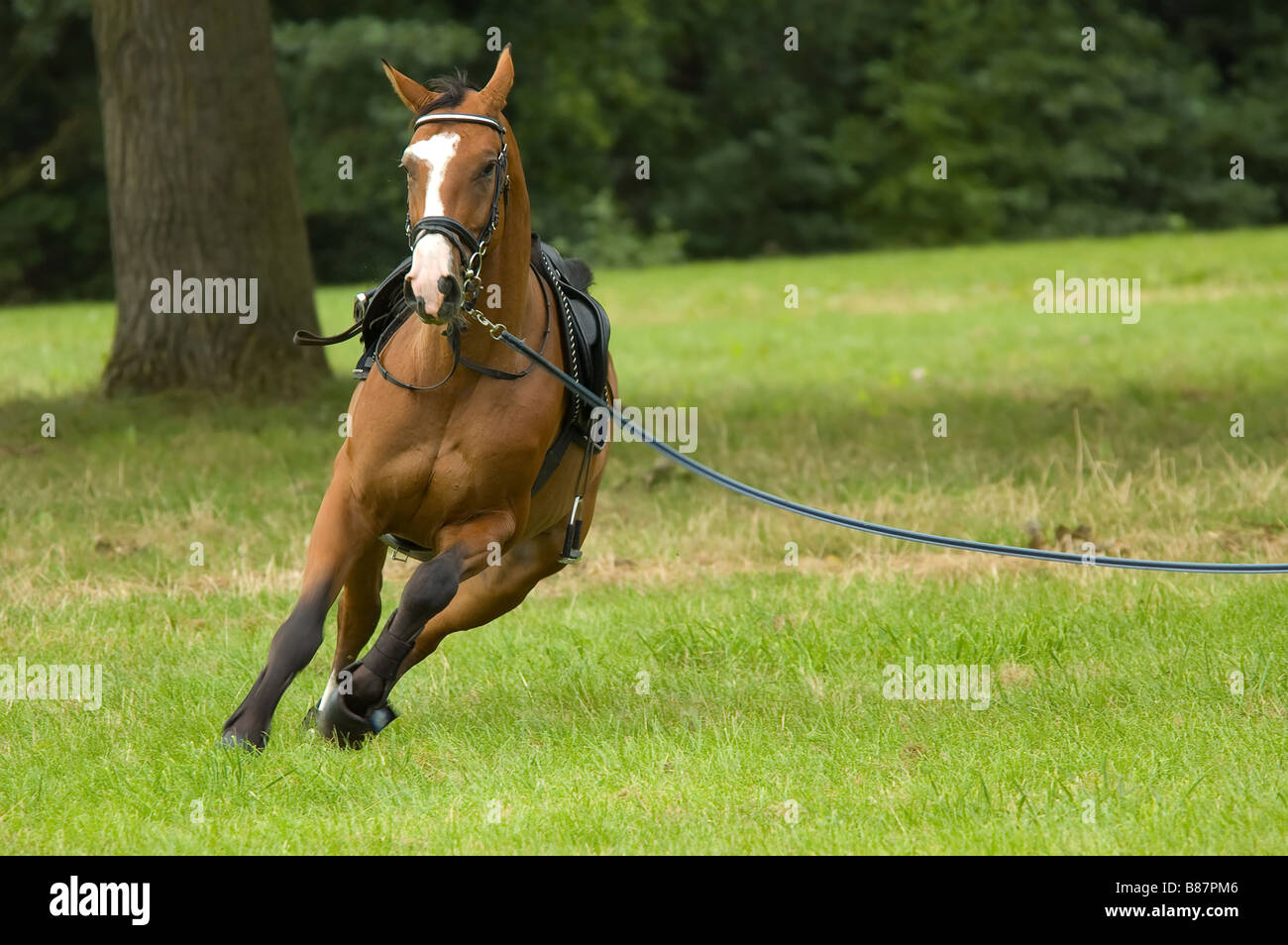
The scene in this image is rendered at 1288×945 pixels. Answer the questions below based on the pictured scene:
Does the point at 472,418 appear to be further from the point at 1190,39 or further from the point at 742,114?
the point at 1190,39

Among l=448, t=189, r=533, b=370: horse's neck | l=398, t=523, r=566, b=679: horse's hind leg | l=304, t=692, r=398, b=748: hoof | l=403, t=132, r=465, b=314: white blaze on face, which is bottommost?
l=304, t=692, r=398, b=748: hoof

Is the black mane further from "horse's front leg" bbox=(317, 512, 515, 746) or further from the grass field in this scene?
the grass field

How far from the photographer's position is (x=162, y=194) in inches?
517

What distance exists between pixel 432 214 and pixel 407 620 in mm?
1378

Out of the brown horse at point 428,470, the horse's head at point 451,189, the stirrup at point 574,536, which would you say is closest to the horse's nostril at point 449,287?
the horse's head at point 451,189

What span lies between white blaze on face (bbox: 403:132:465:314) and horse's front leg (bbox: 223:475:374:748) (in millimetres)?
1032

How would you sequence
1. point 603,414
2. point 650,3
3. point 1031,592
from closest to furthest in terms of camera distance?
point 603,414 → point 1031,592 → point 650,3

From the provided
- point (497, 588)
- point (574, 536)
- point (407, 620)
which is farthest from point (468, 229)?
point (497, 588)

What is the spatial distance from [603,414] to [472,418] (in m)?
0.80

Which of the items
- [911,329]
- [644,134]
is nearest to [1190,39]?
[644,134]

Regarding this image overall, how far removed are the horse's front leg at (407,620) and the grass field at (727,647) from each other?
17 centimetres

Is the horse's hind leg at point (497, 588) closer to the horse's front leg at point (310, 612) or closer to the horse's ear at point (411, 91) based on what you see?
the horse's front leg at point (310, 612)

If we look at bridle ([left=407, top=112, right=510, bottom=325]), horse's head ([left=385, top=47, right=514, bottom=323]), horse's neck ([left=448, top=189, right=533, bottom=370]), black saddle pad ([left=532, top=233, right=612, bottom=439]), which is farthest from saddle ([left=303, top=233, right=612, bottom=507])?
horse's head ([left=385, top=47, right=514, bottom=323])

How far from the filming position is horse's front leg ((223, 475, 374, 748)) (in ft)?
18.1
